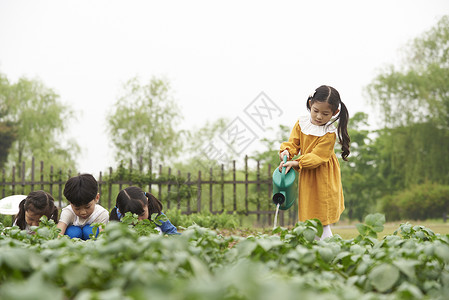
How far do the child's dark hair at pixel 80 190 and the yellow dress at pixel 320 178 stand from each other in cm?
172

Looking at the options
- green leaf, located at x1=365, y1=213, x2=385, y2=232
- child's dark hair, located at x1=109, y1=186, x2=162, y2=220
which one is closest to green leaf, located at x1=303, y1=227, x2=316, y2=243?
green leaf, located at x1=365, y1=213, x2=385, y2=232

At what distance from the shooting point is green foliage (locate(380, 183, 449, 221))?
19.6m

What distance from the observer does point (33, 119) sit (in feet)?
76.7

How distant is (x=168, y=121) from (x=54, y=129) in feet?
21.8

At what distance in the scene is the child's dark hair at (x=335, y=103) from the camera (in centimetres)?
386

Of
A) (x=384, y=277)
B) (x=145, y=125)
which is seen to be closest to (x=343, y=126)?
(x=384, y=277)

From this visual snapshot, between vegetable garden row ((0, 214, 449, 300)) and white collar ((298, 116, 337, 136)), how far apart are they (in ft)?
6.58

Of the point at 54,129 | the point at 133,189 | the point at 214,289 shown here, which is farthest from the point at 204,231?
the point at 54,129

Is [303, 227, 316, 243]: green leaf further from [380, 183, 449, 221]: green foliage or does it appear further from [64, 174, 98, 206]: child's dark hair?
[380, 183, 449, 221]: green foliage

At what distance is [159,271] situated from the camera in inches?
48.1

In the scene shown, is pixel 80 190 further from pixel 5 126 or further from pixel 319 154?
pixel 5 126

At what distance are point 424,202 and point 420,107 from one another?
4.35 meters

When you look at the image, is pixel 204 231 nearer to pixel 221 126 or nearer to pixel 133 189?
pixel 133 189

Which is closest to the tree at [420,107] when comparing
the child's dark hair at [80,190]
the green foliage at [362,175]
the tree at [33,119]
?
the green foliage at [362,175]
